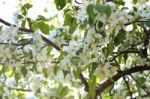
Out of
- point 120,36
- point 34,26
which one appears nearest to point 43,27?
point 34,26

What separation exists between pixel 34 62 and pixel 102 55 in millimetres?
349

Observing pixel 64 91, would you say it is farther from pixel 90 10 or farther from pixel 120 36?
pixel 90 10

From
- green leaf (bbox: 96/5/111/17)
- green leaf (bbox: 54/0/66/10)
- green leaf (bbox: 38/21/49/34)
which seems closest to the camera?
green leaf (bbox: 96/5/111/17)

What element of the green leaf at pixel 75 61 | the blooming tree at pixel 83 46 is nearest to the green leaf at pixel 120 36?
the blooming tree at pixel 83 46

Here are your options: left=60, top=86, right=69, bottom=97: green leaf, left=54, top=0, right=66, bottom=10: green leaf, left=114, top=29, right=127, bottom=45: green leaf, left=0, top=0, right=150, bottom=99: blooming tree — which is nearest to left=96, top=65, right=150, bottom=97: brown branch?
left=0, top=0, right=150, bottom=99: blooming tree

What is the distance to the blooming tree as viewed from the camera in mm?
1301

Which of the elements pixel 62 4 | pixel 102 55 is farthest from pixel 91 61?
pixel 62 4

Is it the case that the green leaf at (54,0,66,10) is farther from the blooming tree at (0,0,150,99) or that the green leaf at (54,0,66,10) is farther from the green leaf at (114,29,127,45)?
the green leaf at (114,29,127,45)

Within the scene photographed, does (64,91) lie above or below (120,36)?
below

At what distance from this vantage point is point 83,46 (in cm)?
135

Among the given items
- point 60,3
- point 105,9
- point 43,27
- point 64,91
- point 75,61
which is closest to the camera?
point 105,9

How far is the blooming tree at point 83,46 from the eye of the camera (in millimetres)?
1301

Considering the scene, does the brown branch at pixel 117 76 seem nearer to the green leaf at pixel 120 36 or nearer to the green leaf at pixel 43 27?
the green leaf at pixel 120 36

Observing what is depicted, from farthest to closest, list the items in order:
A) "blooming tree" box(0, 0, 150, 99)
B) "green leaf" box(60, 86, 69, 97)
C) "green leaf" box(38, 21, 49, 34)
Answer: "green leaf" box(60, 86, 69, 97) → "green leaf" box(38, 21, 49, 34) → "blooming tree" box(0, 0, 150, 99)
